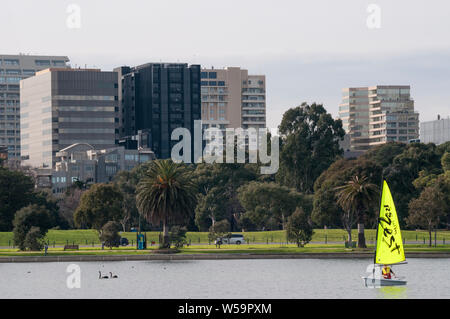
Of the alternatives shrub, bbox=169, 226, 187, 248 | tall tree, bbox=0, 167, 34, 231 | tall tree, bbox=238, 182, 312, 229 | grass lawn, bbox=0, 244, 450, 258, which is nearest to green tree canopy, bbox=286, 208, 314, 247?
grass lawn, bbox=0, 244, 450, 258

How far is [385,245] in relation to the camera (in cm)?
7875

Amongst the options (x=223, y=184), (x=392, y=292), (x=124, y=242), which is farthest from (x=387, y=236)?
(x=223, y=184)

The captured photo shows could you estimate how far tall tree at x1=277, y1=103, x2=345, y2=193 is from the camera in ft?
557

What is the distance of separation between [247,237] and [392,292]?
69276mm

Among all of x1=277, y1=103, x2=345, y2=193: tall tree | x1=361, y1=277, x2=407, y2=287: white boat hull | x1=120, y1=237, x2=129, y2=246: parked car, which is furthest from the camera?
x1=277, y1=103, x2=345, y2=193: tall tree

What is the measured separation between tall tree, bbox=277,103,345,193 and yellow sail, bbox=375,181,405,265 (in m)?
86.6

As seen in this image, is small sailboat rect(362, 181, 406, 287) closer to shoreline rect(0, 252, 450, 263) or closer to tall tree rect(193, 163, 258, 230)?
shoreline rect(0, 252, 450, 263)

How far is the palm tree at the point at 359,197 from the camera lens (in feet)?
379

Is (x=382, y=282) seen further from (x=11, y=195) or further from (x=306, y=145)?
(x=306, y=145)

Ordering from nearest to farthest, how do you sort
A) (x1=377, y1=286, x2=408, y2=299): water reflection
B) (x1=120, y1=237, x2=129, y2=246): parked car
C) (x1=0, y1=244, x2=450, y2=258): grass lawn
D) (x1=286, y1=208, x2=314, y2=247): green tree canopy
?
(x1=377, y1=286, x2=408, y2=299): water reflection → (x1=0, y1=244, x2=450, y2=258): grass lawn → (x1=286, y1=208, x2=314, y2=247): green tree canopy → (x1=120, y1=237, x2=129, y2=246): parked car

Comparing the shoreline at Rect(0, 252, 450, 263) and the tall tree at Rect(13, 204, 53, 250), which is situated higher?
the tall tree at Rect(13, 204, 53, 250)

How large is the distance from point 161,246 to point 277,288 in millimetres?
40567
